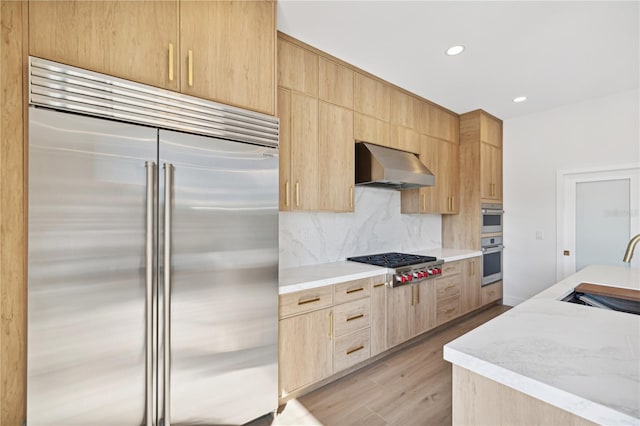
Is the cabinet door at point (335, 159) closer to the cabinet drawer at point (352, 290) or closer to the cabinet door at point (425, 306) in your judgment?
the cabinet drawer at point (352, 290)

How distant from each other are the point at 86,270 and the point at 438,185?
3.49m

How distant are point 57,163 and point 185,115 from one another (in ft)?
1.88

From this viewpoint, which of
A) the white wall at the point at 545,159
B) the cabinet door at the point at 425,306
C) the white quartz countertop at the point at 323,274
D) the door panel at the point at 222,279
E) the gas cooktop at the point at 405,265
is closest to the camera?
the door panel at the point at 222,279

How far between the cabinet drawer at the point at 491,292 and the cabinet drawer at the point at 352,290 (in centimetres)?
223

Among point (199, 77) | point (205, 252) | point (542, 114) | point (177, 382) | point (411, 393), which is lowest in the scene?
point (411, 393)

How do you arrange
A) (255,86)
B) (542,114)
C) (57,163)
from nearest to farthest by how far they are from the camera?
(57,163) → (255,86) → (542,114)

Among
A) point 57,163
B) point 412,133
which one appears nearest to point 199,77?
point 57,163

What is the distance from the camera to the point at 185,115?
1.54 meters

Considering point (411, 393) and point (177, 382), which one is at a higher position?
point (177, 382)

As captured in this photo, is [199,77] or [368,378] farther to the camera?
[368,378]

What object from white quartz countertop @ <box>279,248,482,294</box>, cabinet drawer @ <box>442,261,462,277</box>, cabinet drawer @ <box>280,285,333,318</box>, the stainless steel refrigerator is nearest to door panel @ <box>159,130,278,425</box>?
the stainless steel refrigerator

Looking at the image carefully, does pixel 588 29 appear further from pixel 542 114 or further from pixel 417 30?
pixel 542 114

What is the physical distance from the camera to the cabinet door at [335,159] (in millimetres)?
2527

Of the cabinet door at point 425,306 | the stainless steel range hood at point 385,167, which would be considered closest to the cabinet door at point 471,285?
the cabinet door at point 425,306
